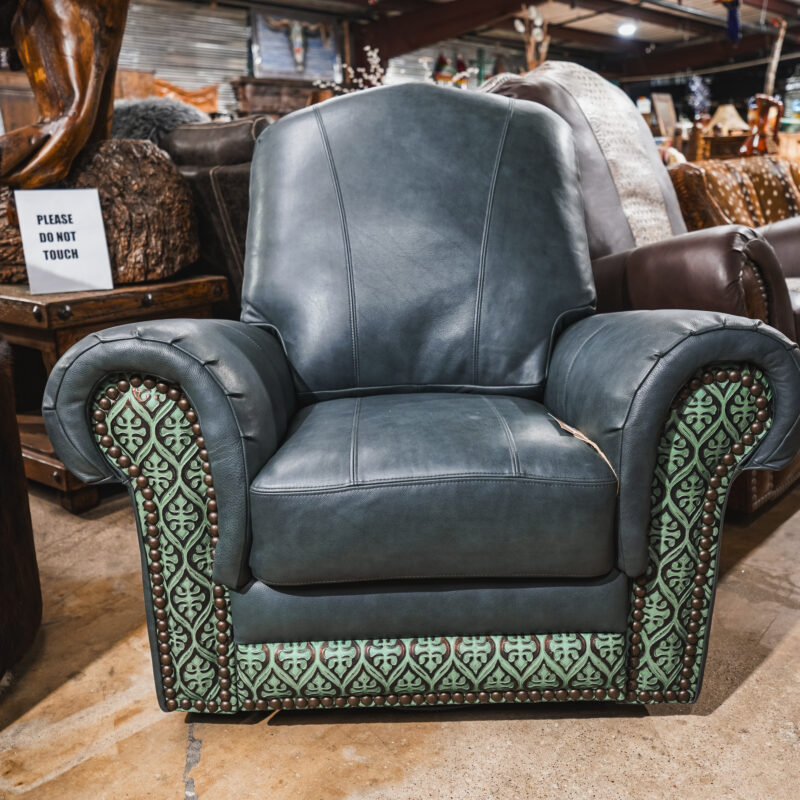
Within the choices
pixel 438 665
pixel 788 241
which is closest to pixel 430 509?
pixel 438 665

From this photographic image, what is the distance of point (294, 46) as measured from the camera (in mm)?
7414

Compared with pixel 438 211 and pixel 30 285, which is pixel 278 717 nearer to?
pixel 438 211

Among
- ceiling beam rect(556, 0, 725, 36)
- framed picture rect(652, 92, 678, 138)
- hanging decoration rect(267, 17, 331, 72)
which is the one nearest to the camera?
framed picture rect(652, 92, 678, 138)

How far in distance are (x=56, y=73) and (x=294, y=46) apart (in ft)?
19.6

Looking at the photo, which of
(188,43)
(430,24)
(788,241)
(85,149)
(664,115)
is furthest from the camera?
(430,24)

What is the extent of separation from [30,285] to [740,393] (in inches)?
72.4

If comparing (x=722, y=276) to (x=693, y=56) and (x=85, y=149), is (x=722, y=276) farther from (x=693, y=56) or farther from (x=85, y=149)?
(x=693, y=56)

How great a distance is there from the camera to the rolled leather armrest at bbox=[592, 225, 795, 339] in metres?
1.50

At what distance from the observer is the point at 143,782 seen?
1093mm

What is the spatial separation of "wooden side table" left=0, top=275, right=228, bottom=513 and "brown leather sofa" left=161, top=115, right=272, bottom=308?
14 cm

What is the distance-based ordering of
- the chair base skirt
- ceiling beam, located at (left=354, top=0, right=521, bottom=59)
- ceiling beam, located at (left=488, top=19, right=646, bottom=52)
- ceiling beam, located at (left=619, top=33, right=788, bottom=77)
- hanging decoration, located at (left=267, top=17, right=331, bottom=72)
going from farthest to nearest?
ceiling beam, located at (left=619, top=33, right=788, bottom=77) < ceiling beam, located at (left=488, top=19, right=646, bottom=52) < hanging decoration, located at (left=267, top=17, right=331, bottom=72) < ceiling beam, located at (left=354, top=0, right=521, bottom=59) < the chair base skirt

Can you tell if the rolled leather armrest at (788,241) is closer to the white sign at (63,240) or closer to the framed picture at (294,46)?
the white sign at (63,240)

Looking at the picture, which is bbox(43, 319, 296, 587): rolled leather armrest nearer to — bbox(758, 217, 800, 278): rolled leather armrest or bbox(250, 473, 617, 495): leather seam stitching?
bbox(250, 473, 617, 495): leather seam stitching

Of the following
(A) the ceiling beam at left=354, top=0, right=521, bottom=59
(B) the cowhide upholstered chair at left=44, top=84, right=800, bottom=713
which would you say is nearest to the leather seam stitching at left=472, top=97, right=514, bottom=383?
(B) the cowhide upholstered chair at left=44, top=84, right=800, bottom=713
